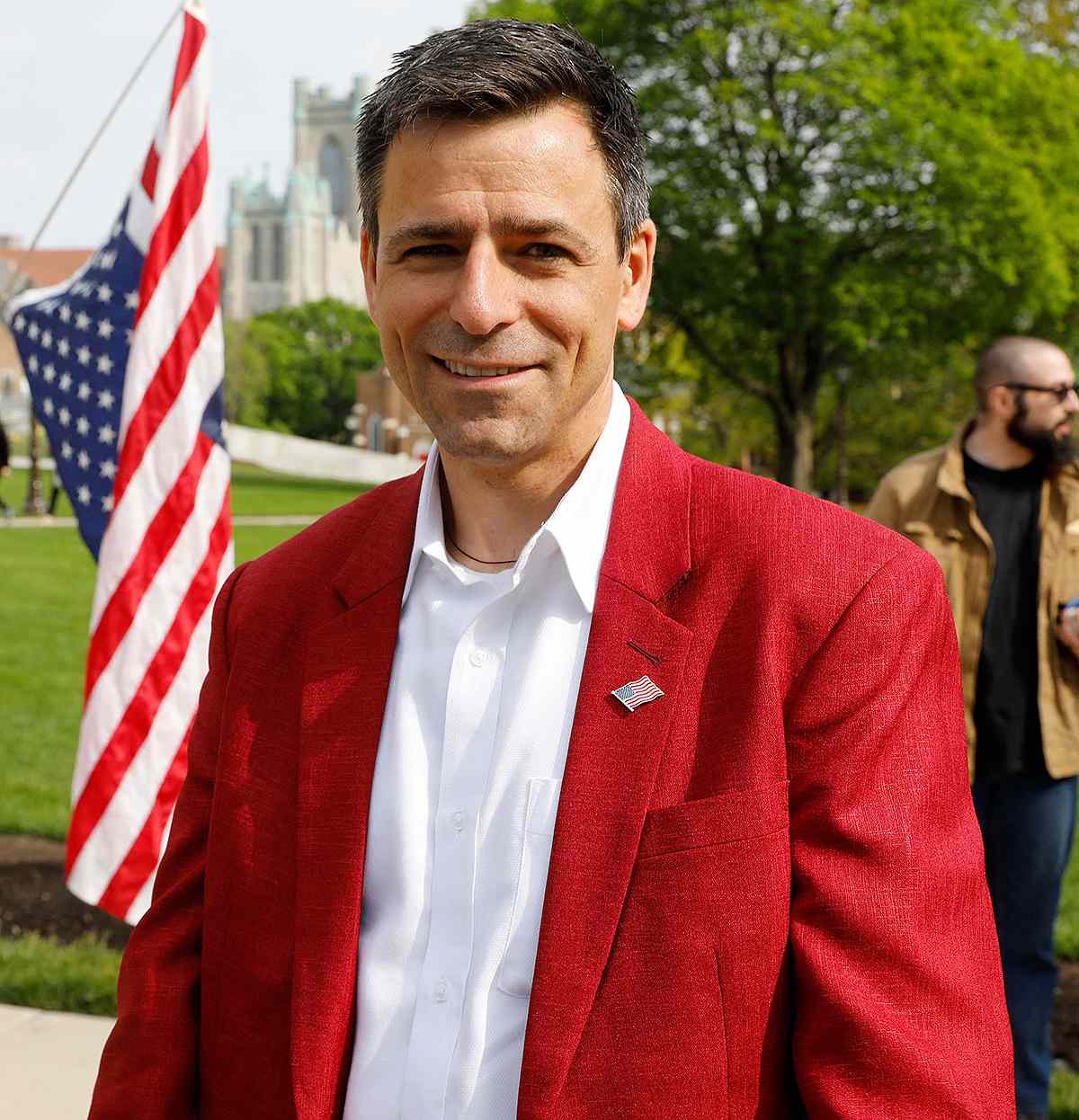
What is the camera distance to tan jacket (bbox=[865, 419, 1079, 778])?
422cm

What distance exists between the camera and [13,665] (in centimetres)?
1223

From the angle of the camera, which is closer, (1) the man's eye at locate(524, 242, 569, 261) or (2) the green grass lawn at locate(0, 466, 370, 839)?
(1) the man's eye at locate(524, 242, 569, 261)

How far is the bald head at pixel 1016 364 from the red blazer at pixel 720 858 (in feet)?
9.16

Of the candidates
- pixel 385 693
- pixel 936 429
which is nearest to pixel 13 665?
pixel 385 693

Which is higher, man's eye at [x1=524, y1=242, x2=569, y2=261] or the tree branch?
man's eye at [x1=524, y1=242, x2=569, y2=261]

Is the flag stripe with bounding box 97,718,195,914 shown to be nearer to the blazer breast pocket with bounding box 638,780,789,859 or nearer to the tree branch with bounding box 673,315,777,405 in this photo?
the blazer breast pocket with bounding box 638,780,789,859

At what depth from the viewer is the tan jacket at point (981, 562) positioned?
422 centimetres

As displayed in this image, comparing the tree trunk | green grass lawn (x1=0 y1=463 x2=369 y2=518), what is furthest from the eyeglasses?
green grass lawn (x1=0 y1=463 x2=369 y2=518)

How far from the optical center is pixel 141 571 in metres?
4.71

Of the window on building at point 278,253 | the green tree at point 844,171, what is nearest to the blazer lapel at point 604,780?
the green tree at point 844,171

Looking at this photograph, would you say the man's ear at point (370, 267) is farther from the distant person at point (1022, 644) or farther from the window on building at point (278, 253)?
the window on building at point (278, 253)

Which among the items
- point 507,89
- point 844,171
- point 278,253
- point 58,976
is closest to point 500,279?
point 507,89

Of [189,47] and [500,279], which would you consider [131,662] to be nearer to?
[189,47]

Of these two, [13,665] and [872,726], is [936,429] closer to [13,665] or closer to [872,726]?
[13,665]
